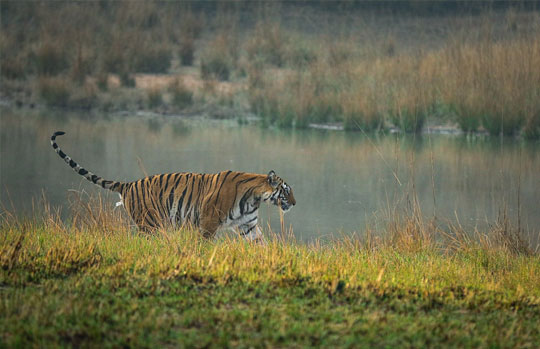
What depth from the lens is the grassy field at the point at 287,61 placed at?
16.4 meters

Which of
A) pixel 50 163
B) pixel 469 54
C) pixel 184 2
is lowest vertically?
pixel 50 163

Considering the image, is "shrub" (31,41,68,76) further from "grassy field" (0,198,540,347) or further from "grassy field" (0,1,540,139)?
"grassy field" (0,198,540,347)

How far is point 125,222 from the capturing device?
281 inches

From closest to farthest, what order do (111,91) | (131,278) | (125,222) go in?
(131,278)
(125,222)
(111,91)

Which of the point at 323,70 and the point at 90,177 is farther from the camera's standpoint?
the point at 323,70

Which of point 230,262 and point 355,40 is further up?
point 355,40

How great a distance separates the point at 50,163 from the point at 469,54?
28.9 ft

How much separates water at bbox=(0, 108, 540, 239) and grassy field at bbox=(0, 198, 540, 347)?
2.04m

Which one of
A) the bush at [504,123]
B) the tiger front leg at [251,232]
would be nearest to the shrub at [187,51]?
the bush at [504,123]

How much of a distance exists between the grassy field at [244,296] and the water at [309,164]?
80.2 inches

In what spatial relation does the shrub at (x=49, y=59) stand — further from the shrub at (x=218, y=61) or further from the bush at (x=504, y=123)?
the bush at (x=504, y=123)

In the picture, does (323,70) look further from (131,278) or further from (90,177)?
(131,278)

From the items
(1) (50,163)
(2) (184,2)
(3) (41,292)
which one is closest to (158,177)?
(3) (41,292)

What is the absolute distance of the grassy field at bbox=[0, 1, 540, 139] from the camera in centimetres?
1642
